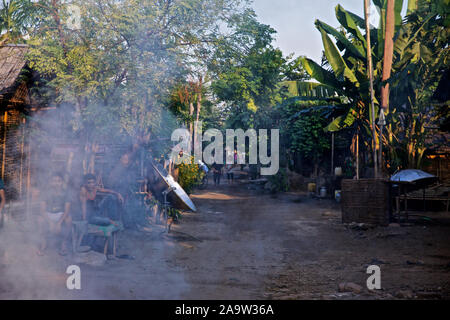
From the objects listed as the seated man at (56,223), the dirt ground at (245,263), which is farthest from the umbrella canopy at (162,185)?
the seated man at (56,223)

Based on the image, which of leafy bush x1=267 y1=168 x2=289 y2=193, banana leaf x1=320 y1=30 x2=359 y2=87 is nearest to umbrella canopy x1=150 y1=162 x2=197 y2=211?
banana leaf x1=320 y1=30 x2=359 y2=87

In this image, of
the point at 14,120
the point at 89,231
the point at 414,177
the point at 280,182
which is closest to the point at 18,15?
the point at 14,120

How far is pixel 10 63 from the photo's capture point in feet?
28.5

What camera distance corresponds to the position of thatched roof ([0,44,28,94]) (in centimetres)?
820

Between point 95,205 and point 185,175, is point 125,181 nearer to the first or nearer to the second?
point 95,205

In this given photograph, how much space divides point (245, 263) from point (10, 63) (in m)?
6.99

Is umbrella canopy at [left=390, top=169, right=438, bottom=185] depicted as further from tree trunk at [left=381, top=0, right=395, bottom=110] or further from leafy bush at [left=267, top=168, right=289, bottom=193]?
Result: leafy bush at [left=267, top=168, right=289, bottom=193]

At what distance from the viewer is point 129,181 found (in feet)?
28.1

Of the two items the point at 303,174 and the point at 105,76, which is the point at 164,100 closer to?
the point at 105,76

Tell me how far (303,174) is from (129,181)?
626 inches

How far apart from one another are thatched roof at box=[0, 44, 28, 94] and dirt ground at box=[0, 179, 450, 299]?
9.93 feet

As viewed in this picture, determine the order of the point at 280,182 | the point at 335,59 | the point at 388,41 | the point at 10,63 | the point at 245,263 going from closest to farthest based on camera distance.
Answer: the point at 245,263, the point at 10,63, the point at 388,41, the point at 335,59, the point at 280,182

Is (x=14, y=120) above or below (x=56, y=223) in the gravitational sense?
above
